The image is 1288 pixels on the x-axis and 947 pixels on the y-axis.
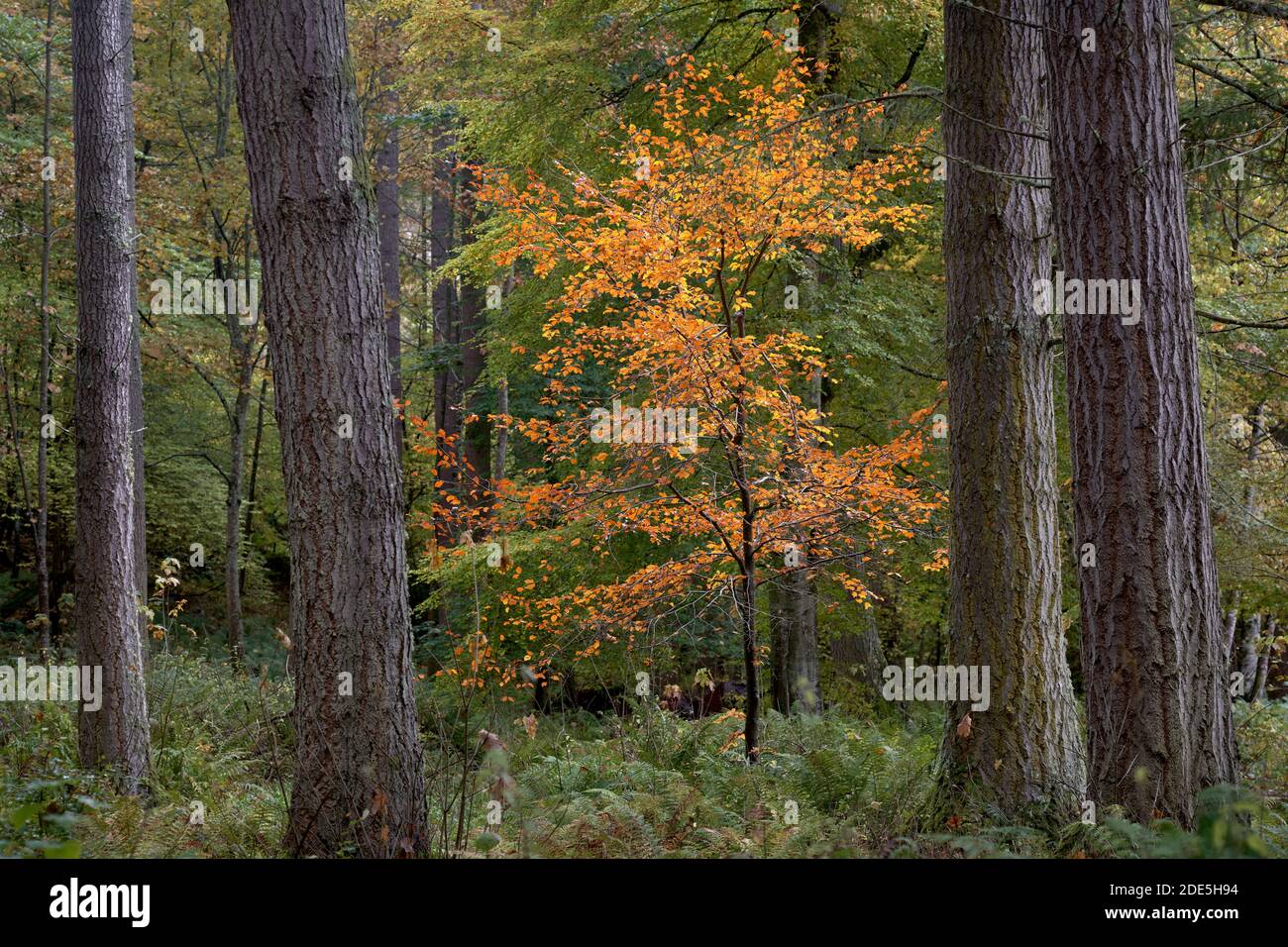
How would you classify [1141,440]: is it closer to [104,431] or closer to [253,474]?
[104,431]

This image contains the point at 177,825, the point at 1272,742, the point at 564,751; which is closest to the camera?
the point at 177,825

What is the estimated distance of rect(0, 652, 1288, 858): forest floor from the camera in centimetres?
439

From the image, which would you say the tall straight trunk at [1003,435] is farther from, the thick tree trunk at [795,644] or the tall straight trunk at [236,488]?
the tall straight trunk at [236,488]

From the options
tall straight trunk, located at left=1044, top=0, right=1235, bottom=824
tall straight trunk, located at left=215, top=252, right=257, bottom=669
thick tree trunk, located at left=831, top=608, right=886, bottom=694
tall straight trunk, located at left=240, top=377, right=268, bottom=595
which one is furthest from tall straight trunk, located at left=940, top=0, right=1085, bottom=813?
tall straight trunk, located at left=240, top=377, right=268, bottom=595

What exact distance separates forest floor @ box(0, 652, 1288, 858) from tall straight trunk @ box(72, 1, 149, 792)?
0.42 meters

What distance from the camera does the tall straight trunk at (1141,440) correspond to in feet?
14.9

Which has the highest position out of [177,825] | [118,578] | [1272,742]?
[118,578]

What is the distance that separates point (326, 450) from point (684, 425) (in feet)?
16.9

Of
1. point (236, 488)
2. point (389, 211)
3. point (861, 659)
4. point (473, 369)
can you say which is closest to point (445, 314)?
point (389, 211)

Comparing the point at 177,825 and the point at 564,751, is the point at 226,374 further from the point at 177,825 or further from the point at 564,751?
the point at 177,825

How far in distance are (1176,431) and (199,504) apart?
17938mm

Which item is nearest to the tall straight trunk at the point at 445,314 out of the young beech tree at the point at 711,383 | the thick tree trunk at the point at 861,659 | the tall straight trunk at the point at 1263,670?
the thick tree trunk at the point at 861,659
